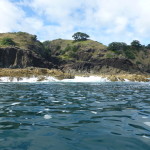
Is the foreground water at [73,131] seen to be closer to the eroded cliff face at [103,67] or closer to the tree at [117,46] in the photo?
the eroded cliff face at [103,67]

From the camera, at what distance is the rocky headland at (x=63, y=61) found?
155 ft

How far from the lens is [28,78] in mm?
41500

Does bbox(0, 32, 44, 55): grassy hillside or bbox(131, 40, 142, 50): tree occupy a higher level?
bbox(131, 40, 142, 50): tree

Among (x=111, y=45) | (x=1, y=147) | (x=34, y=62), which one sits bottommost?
(x=1, y=147)

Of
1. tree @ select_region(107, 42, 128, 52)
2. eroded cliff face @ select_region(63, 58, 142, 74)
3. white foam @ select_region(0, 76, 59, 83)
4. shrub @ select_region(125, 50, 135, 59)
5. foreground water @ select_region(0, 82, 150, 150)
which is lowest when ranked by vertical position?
foreground water @ select_region(0, 82, 150, 150)

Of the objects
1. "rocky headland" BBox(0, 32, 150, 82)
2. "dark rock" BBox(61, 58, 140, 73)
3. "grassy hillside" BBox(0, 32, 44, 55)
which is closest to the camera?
"rocky headland" BBox(0, 32, 150, 82)

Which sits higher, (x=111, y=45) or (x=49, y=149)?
(x=111, y=45)

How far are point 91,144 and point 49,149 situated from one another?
1087 millimetres

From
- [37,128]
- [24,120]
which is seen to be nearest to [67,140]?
[37,128]

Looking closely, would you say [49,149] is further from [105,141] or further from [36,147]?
[105,141]

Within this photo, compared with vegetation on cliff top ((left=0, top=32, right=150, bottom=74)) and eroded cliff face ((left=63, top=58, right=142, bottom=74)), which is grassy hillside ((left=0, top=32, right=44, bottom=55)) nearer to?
vegetation on cliff top ((left=0, top=32, right=150, bottom=74))

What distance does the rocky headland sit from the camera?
47.4 metres

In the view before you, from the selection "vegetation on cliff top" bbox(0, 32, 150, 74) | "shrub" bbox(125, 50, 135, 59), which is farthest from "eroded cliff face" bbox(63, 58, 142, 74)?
"shrub" bbox(125, 50, 135, 59)

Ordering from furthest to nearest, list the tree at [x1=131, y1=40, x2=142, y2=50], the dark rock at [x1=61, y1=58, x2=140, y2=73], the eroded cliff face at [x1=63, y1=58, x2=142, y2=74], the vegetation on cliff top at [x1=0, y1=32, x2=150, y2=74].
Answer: the tree at [x1=131, y1=40, x2=142, y2=50] < the vegetation on cliff top at [x1=0, y1=32, x2=150, y2=74] < the dark rock at [x1=61, y1=58, x2=140, y2=73] < the eroded cliff face at [x1=63, y1=58, x2=142, y2=74]
